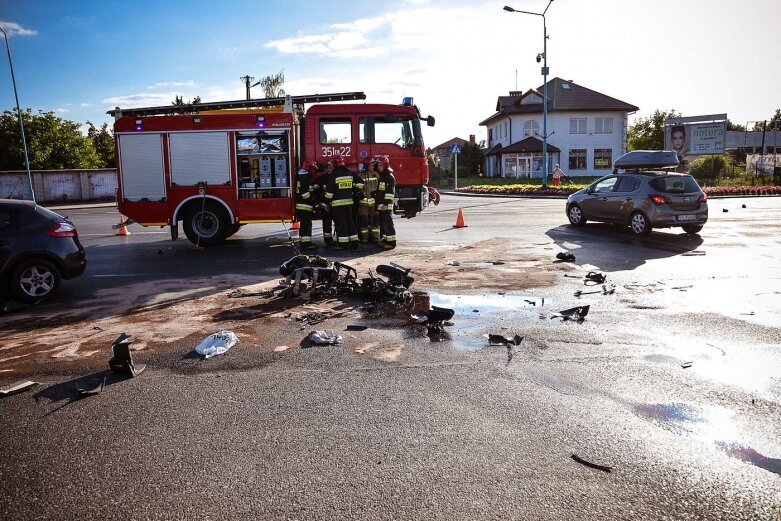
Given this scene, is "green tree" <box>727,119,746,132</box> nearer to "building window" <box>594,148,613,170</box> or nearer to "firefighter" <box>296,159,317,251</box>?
"building window" <box>594,148,613,170</box>

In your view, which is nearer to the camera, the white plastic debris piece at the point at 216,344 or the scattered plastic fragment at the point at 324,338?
the white plastic debris piece at the point at 216,344

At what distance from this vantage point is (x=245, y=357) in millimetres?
5578

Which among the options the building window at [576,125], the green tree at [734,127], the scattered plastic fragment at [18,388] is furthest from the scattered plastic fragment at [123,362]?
the green tree at [734,127]

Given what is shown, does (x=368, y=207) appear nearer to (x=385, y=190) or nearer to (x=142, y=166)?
(x=385, y=190)

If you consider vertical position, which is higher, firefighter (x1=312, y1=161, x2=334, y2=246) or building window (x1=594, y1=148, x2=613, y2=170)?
building window (x1=594, y1=148, x2=613, y2=170)

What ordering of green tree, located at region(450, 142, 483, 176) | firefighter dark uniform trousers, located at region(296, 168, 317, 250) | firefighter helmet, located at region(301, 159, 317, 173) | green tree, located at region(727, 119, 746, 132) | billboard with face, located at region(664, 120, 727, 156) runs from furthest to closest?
green tree, located at region(727, 119, 746, 132)
green tree, located at region(450, 142, 483, 176)
billboard with face, located at region(664, 120, 727, 156)
firefighter helmet, located at region(301, 159, 317, 173)
firefighter dark uniform trousers, located at region(296, 168, 317, 250)

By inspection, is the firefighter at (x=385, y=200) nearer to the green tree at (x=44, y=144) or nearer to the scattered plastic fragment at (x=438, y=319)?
the scattered plastic fragment at (x=438, y=319)

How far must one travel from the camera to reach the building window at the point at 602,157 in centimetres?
5516

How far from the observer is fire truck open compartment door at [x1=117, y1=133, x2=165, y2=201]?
13531mm

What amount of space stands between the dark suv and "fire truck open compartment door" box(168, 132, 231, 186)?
16.9ft

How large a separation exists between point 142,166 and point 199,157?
4.24 feet

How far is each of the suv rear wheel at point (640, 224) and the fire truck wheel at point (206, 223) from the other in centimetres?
942

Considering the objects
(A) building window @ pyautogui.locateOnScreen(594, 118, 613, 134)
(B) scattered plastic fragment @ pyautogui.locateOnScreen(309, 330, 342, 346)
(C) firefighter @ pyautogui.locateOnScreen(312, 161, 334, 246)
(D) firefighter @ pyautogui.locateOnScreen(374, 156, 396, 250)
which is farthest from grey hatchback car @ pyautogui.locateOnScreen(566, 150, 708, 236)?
(A) building window @ pyautogui.locateOnScreen(594, 118, 613, 134)

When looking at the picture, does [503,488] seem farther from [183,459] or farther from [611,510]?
[183,459]
